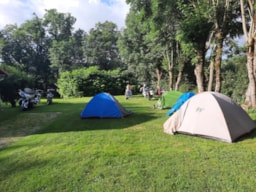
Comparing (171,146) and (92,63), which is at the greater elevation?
(92,63)

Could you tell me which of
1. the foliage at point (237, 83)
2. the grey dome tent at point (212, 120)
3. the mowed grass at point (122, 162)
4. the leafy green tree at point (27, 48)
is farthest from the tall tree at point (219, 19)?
A: the leafy green tree at point (27, 48)

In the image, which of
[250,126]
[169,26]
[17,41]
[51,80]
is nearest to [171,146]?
[250,126]

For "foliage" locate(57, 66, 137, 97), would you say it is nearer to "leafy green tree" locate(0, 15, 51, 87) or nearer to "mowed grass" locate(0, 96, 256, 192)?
"mowed grass" locate(0, 96, 256, 192)

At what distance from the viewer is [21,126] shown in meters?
8.26

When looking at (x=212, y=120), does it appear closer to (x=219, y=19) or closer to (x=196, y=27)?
(x=219, y=19)

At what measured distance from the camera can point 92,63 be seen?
1474 inches

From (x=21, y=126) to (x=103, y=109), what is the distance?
2900 millimetres

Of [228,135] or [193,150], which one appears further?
[228,135]

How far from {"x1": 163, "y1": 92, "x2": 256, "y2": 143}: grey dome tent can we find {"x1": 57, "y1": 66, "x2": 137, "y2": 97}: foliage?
16.6 meters

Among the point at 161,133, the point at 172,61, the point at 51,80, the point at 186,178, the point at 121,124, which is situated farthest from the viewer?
the point at 51,80

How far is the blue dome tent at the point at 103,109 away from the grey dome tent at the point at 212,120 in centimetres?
270

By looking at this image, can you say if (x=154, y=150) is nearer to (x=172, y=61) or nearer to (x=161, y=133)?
(x=161, y=133)

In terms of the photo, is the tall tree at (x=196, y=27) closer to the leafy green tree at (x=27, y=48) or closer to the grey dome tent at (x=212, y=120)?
the grey dome tent at (x=212, y=120)

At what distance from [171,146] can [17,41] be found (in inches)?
1553
